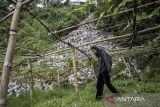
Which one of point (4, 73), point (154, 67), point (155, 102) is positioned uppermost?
point (154, 67)

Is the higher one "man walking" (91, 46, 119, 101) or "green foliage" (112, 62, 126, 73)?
"green foliage" (112, 62, 126, 73)

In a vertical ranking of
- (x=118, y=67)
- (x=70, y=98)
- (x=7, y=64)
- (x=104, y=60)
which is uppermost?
(x=118, y=67)

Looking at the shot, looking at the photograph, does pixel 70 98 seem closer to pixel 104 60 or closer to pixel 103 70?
pixel 103 70

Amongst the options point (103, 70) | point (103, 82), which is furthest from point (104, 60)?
point (103, 82)

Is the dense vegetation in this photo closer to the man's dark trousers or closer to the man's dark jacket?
the man's dark trousers

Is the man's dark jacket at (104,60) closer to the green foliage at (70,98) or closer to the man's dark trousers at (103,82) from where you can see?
the man's dark trousers at (103,82)

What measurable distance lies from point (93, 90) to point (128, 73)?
13.0 feet

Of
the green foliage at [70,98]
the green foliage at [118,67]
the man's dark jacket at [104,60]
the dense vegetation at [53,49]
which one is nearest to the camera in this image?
the dense vegetation at [53,49]

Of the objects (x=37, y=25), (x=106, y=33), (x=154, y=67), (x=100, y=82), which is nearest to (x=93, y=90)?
(x=100, y=82)

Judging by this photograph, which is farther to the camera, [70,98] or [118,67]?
[118,67]

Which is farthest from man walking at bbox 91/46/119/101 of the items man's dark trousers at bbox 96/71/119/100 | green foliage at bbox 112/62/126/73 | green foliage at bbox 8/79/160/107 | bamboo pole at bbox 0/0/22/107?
bamboo pole at bbox 0/0/22/107

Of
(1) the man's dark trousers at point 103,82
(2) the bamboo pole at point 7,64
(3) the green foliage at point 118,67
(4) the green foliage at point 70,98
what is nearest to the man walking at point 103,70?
(1) the man's dark trousers at point 103,82

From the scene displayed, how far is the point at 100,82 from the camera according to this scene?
864 cm

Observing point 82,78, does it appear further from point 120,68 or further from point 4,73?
point 4,73
